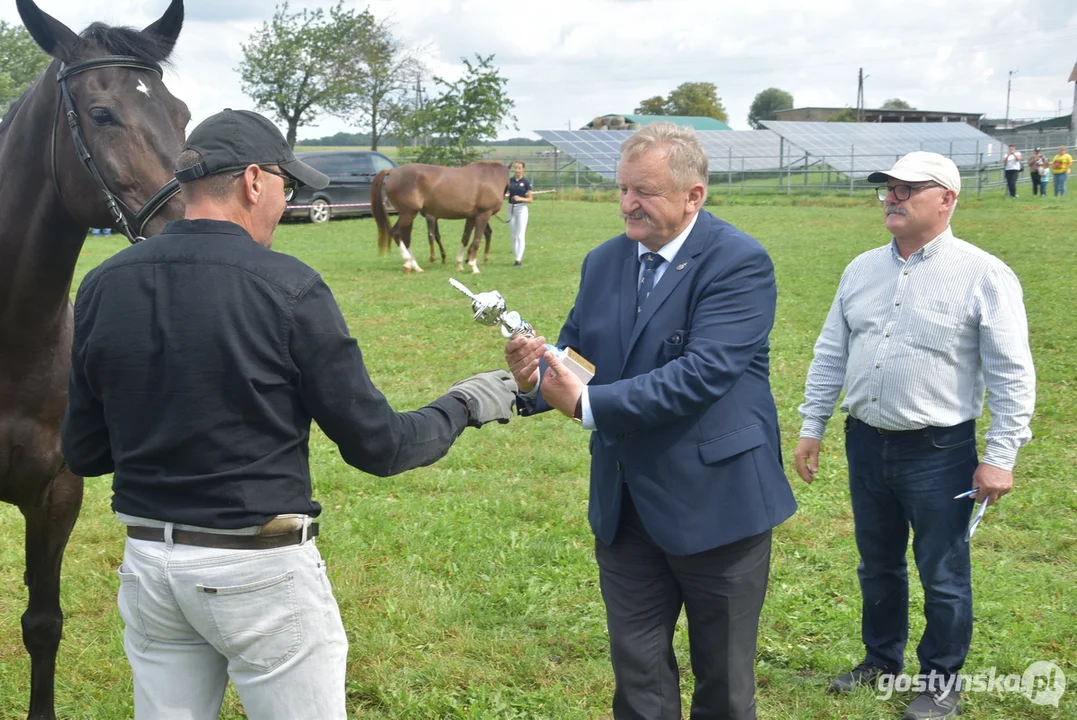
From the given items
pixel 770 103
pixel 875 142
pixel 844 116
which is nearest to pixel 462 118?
pixel 875 142

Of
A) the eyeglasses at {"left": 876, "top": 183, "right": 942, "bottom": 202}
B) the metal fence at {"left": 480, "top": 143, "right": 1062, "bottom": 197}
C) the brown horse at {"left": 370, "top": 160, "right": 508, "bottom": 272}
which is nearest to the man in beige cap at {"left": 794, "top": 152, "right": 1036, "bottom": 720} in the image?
the eyeglasses at {"left": 876, "top": 183, "right": 942, "bottom": 202}

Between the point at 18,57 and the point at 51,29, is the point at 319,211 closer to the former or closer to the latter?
the point at 51,29

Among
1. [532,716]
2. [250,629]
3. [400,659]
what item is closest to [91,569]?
[400,659]

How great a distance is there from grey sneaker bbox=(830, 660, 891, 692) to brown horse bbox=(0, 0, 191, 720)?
317 centimetres

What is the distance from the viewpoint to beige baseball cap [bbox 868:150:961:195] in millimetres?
3543

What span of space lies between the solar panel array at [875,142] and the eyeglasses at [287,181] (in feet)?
126

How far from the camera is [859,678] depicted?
3932 millimetres

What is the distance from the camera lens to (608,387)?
2.76 m

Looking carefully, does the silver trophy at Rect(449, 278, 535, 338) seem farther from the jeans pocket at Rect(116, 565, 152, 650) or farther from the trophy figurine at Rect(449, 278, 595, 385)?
the jeans pocket at Rect(116, 565, 152, 650)

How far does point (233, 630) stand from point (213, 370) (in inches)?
23.3

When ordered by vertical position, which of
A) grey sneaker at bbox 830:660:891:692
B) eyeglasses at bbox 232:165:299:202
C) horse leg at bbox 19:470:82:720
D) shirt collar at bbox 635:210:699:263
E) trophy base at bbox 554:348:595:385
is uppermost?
eyeglasses at bbox 232:165:299:202

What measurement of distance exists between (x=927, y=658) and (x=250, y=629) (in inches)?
110

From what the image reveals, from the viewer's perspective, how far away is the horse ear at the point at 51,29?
11.0ft

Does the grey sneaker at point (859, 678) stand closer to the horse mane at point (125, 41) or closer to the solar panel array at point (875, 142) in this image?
the horse mane at point (125, 41)
